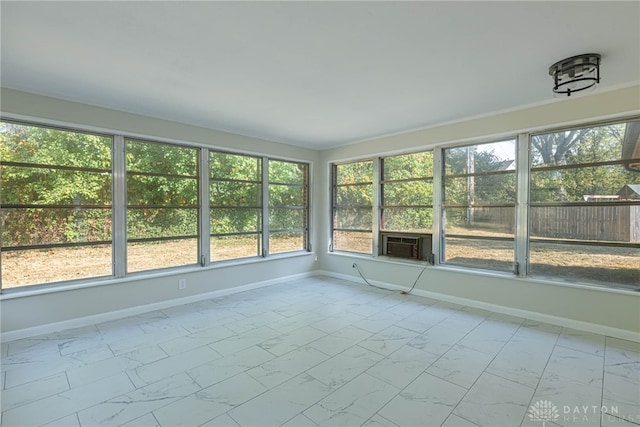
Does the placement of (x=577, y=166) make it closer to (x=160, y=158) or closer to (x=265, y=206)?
(x=265, y=206)

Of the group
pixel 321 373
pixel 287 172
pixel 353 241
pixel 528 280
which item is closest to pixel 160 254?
pixel 287 172

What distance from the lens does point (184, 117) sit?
4.19 meters

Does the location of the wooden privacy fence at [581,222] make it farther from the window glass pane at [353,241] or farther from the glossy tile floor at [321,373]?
the window glass pane at [353,241]

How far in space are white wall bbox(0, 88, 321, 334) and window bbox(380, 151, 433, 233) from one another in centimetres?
209

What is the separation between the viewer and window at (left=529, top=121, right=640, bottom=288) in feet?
10.5

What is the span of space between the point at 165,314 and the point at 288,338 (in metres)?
1.84

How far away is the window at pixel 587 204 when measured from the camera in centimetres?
320

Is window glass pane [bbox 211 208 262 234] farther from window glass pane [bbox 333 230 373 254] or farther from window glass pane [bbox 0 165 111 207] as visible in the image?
window glass pane [bbox 333 230 373 254]

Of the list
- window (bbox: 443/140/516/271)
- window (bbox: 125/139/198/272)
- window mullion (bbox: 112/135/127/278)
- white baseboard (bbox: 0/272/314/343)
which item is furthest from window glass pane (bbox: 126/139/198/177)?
window (bbox: 443/140/516/271)

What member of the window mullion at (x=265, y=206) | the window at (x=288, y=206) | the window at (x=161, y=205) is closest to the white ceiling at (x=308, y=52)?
the window at (x=161, y=205)

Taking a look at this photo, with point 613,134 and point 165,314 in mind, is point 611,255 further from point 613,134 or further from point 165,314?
point 165,314

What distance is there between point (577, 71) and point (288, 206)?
4.46 metres

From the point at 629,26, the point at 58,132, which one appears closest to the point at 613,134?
the point at 629,26

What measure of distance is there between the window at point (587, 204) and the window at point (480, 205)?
0.28m
